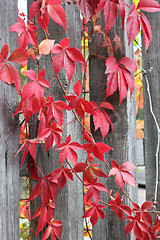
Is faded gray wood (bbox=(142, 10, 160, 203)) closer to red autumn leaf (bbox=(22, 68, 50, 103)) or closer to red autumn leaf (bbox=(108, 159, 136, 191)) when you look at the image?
red autumn leaf (bbox=(108, 159, 136, 191))

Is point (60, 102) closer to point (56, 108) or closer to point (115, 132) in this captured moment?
point (56, 108)

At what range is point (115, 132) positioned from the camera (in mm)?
964

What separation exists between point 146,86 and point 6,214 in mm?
863

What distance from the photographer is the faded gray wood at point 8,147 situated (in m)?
0.76

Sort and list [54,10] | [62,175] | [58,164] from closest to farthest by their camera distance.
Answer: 1. [54,10]
2. [62,175]
3. [58,164]

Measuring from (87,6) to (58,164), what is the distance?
56 centimetres

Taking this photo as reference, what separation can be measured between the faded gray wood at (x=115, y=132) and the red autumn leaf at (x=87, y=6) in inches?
10.1

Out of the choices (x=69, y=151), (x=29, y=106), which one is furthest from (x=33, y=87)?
(x=69, y=151)

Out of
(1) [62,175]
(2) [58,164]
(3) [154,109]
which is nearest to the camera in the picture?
(1) [62,175]

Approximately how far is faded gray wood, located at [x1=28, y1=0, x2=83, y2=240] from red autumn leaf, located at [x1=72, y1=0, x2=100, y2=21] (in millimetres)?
175

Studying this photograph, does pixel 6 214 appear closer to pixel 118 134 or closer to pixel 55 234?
pixel 55 234

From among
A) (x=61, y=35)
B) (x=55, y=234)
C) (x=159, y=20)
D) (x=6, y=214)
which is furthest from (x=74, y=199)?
(x=159, y=20)

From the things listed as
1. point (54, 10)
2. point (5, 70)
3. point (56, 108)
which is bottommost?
point (56, 108)

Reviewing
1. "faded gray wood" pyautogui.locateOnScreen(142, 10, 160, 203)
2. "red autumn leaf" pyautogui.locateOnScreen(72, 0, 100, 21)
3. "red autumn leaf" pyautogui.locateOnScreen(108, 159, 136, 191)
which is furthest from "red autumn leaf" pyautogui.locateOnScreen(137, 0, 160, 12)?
"red autumn leaf" pyautogui.locateOnScreen(108, 159, 136, 191)
